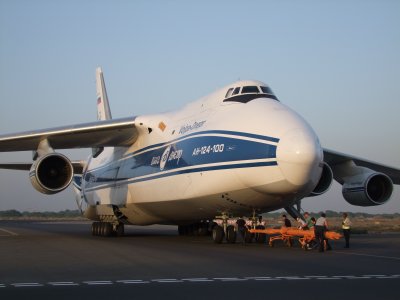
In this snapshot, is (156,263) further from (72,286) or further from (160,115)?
(160,115)

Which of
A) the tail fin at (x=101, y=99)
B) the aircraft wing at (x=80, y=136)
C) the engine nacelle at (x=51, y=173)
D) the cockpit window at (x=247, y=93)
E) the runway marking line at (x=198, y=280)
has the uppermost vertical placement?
the tail fin at (x=101, y=99)

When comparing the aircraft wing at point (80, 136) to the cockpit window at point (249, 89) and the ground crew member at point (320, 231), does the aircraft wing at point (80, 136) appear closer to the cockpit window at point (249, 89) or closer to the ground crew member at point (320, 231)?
the cockpit window at point (249, 89)

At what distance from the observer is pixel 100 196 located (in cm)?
2309

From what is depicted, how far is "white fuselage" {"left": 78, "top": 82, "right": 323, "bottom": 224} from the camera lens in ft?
46.4

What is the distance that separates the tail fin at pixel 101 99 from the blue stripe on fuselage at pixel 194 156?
7.37 m

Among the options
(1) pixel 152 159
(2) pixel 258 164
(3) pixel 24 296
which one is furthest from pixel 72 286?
(1) pixel 152 159

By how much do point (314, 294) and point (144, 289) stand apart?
2133mm

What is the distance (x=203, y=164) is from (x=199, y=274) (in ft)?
21.1

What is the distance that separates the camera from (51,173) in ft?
64.2

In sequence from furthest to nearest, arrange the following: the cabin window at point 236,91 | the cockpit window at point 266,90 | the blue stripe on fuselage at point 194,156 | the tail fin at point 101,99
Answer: the tail fin at point 101,99
the cockpit window at point 266,90
the cabin window at point 236,91
the blue stripe on fuselage at point 194,156

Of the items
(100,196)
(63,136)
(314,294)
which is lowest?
(314,294)

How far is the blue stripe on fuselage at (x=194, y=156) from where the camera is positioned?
47.6 ft

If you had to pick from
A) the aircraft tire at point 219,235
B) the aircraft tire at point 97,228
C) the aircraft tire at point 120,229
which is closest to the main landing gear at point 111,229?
the aircraft tire at point 120,229

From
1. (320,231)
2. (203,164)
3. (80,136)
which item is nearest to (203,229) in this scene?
(80,136)
